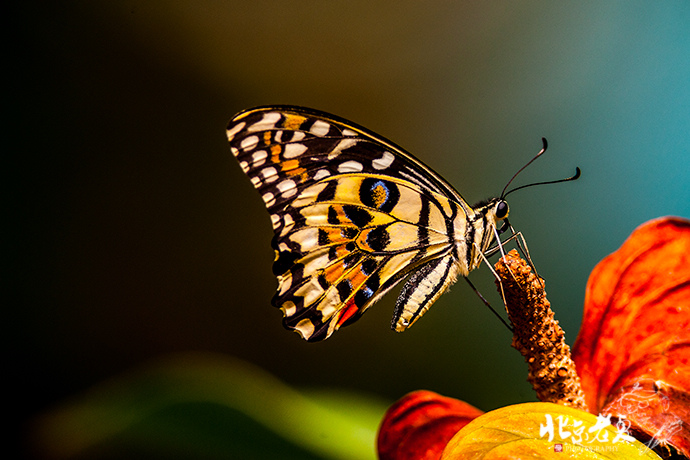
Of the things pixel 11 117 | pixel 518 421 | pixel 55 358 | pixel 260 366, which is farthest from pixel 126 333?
pixel 518 421

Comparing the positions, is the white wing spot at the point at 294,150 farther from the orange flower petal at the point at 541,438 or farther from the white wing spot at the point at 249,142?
the orange flower petal at the point at 541,438

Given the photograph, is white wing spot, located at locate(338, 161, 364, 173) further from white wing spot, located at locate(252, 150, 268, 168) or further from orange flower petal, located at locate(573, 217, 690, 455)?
orange flower petal, located at locate(573, 217, 690, 455)

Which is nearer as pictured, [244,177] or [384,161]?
[384,161]

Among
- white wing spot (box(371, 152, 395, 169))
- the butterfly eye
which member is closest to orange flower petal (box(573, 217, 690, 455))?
the butterfly eye

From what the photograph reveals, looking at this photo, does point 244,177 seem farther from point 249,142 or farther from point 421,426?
point 421,426

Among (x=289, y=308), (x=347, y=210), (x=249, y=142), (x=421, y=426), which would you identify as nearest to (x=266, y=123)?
(x=249, y=142)

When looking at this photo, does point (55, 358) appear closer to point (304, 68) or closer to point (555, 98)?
point (304, 68)

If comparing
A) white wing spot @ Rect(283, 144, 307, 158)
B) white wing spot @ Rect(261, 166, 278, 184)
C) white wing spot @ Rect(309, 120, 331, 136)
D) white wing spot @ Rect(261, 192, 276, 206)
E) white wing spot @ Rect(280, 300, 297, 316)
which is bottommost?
white wing spot @ Rect(280, 300, 297, 316)

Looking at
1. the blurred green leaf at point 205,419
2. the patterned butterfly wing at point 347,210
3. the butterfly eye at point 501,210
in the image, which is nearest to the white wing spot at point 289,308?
the patterned butterfly wing at point 347,210
